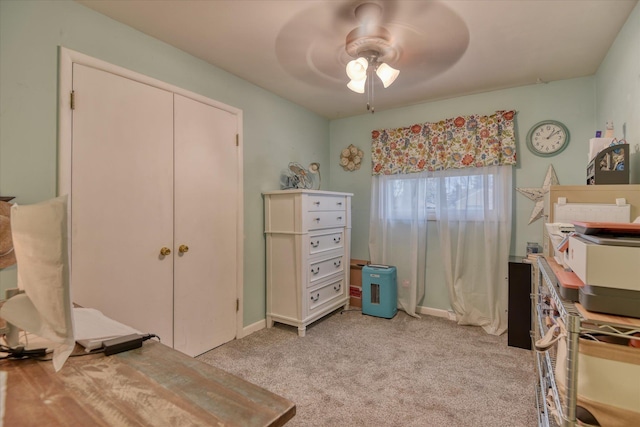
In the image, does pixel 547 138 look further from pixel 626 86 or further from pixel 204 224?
pixel 204 224

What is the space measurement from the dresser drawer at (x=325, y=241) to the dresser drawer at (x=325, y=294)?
381 mm

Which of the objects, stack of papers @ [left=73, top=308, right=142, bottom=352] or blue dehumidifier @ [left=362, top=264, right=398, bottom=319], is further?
blue dehumidifier @ [left=362, top=264, right=398, bottom=319]

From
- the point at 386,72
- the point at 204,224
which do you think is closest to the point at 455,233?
the point at 386,72

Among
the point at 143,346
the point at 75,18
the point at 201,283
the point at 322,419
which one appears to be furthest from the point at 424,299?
the point at 75,18

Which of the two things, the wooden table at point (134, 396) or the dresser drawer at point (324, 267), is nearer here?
the wooden table at point (134, 396)

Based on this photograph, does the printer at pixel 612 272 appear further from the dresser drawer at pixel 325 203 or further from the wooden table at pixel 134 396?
the dresser drawer at pixel 325 203

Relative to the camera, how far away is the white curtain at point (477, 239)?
2953mm

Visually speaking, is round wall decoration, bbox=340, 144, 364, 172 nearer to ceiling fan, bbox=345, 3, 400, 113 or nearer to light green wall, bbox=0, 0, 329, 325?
light green wall, bbox=0, 0, 329, 325

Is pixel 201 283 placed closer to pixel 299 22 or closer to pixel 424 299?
pixel 299 22

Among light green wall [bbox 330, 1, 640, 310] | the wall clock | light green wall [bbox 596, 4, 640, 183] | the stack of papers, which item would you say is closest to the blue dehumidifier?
light green wall [bbox 330, 1, 640, 310]

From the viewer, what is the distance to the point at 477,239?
3.11 metres

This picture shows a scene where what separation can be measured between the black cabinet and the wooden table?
8.37 feet

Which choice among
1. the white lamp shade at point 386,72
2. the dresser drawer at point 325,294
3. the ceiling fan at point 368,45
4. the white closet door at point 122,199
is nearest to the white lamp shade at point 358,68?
the ceiling fan at point 368,45

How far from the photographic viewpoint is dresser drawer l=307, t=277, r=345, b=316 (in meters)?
2.99
